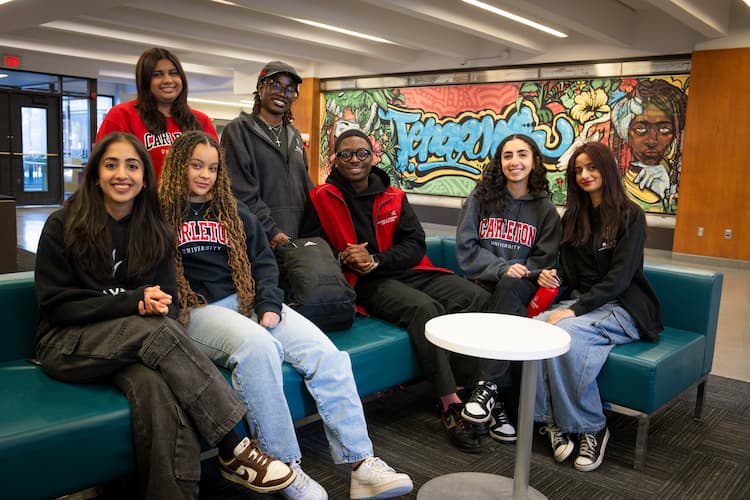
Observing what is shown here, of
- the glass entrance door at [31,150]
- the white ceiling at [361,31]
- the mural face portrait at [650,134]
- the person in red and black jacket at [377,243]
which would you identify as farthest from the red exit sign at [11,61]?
the person in red and black jacket at [377,243]

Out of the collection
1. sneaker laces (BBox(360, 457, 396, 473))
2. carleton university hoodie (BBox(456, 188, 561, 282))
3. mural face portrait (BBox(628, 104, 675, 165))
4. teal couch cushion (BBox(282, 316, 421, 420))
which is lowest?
sneaker laces (BBox(360, 457, 396, 473))

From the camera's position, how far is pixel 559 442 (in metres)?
2.68

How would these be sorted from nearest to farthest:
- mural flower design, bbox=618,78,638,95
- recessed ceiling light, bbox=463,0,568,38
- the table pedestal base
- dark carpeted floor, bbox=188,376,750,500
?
the table pedestal base → dark carpeted floor, bbox=188,376,750,500 → recessed ceiling light, bbox=463,0,568,38 → mural flower design, bbox=618,78,638,95

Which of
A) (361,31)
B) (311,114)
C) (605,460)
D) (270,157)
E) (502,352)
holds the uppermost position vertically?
(361,31)

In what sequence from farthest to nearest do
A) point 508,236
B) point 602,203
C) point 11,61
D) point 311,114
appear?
point 311,114 → point 11,61 → point 508,236 → point 602,203

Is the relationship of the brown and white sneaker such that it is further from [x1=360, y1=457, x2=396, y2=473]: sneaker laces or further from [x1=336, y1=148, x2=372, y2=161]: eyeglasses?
[x1=336, y1=148, x2=372, y2=161]: eyeglasses

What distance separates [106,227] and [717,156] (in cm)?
836

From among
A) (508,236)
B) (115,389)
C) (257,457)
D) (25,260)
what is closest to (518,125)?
(25,260)

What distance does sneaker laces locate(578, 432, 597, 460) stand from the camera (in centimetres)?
262

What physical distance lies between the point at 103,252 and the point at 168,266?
0.23 metres

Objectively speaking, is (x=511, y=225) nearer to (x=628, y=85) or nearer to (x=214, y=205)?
(x=214, y=205)

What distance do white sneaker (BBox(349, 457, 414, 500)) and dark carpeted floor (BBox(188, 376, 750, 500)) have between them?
127 millimetres

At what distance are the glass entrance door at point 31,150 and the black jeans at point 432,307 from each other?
12.0 meters

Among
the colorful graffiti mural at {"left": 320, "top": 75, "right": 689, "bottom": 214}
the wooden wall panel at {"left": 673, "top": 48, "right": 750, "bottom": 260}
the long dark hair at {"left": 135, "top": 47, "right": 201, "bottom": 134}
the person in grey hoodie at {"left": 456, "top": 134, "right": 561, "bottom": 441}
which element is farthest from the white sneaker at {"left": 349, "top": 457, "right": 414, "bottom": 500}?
the colorful graffiti mural at {"left": 320, "top": 75, "right": 689, "bottom": 214}
